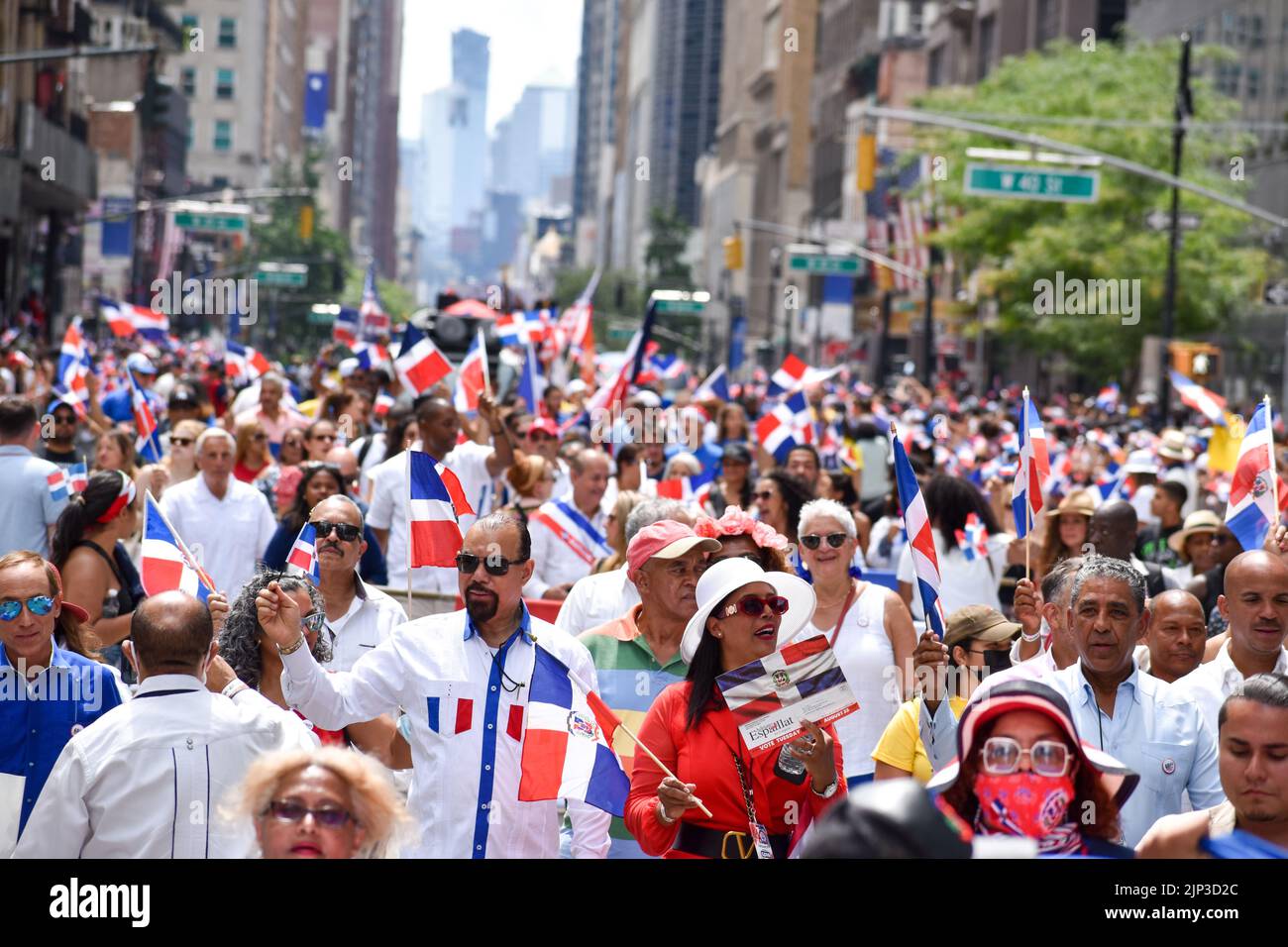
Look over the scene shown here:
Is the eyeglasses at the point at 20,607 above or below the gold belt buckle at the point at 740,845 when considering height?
above

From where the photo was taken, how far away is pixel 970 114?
46406mm

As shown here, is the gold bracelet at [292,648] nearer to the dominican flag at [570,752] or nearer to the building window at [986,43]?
the dominican flag at [570,752]

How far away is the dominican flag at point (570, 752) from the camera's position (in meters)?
5.89

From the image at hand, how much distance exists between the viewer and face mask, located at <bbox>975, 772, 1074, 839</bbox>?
Result: 435cm

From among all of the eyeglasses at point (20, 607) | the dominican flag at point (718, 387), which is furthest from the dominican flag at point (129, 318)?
the eyeglasses at point (20, 607)

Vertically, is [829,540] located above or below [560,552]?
above

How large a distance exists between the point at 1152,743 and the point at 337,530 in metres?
3.26

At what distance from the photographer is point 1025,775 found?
436 centimetres

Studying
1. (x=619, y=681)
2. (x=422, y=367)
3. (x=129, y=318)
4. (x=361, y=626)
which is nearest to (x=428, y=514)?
(x=361, y=626)

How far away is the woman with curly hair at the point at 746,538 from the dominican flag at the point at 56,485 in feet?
14.2

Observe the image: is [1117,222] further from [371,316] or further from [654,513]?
[654,513]
